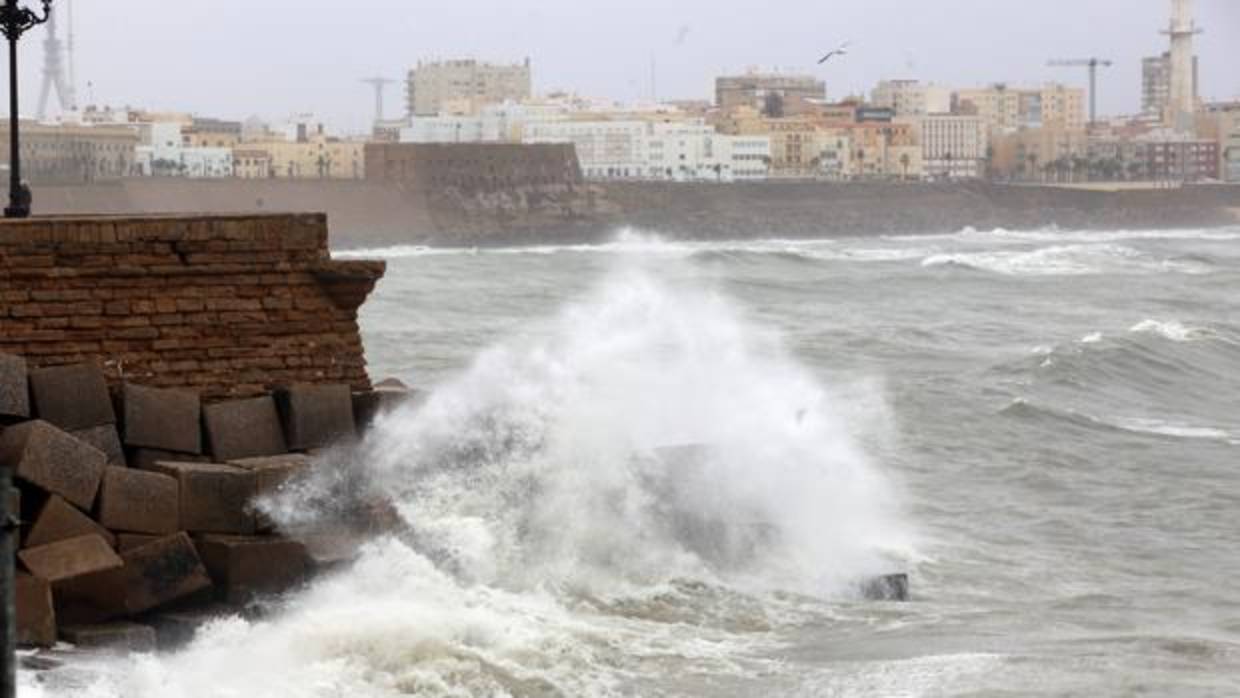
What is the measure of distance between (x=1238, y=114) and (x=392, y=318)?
128m

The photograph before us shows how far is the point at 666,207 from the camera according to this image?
86.6 metres

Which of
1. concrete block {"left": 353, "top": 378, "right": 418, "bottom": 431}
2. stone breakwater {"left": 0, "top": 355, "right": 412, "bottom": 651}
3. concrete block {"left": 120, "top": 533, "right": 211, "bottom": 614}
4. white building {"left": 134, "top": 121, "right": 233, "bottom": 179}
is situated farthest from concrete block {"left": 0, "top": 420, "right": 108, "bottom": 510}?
white building {"left": 134, "top": 121, "right": 233, "bottom": 179}

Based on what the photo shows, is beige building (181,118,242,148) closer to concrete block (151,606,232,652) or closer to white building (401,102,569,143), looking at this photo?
white building (401,102,569,143)

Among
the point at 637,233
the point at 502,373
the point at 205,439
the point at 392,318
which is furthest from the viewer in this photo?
the point at 637,233

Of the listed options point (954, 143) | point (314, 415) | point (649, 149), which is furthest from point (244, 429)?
point (954, 143)

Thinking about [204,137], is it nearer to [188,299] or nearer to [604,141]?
[604,141]

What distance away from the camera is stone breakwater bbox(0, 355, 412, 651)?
6.74 meters

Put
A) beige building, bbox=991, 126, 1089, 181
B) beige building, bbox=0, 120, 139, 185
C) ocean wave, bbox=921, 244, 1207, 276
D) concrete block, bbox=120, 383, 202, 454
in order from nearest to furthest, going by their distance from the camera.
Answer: concrete block, bbox=120, 383, 202, 454
ocean wave, bbox=921, 244, 1207, 276
beige building, bbox=0, 120, 139, 185
beige building, bbox=991, 126, 1089, 181

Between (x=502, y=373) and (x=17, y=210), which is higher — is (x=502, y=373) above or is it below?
below

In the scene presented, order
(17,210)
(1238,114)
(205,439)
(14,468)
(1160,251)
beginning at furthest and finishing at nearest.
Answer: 1. (1238,114)
2. (1160,251)
3. (17,210)
4. (205,439)
5. (14,468)

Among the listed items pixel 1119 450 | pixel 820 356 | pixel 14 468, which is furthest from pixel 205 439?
pixel 820 356

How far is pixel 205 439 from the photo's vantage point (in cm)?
767

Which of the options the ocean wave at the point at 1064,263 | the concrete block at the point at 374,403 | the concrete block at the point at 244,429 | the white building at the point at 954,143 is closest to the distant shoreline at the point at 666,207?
the ocean wave at the point at 1064,263

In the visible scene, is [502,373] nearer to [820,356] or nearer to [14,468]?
[14,468]
